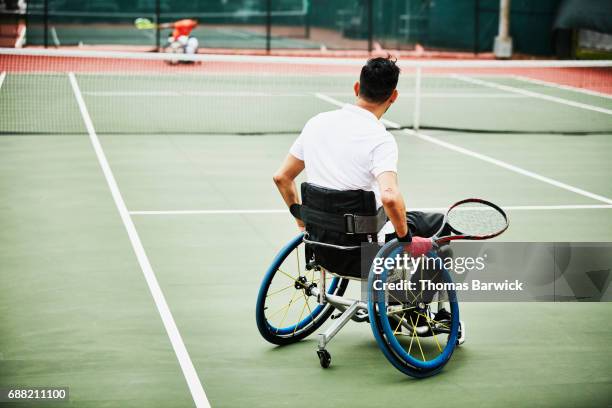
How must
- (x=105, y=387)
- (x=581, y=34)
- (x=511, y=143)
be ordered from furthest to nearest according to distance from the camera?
1. (x=581, y=34)
2. (x=511, y=143)
3. (x=105, y=387)

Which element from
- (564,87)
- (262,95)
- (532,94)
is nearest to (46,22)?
(262,95)

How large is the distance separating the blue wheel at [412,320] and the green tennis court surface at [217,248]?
0.45ft

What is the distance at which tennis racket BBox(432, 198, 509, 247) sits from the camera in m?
5.47

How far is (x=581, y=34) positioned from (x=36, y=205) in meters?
20.5

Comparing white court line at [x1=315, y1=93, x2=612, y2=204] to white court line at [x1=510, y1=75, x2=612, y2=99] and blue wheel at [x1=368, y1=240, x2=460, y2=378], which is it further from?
white court line at [x1=510, y1=75, x2=612, y2=99]

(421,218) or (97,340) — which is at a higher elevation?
(421,218)

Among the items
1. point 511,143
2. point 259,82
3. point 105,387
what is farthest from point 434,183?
point 259,82

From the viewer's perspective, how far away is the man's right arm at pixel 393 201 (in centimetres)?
515

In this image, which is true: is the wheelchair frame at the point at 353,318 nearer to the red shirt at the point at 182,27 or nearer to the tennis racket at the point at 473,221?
the tennis racket at the point at 473,221

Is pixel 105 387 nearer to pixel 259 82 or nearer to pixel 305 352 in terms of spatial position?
pixel 305 352

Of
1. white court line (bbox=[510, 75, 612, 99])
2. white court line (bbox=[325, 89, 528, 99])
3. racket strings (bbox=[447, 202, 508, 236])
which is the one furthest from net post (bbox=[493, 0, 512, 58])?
racket strings (bbox=[447, 202, 508, 236])

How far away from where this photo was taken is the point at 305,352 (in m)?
6.01

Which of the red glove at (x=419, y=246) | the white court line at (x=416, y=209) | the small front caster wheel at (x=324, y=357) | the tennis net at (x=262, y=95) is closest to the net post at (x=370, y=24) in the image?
the tennis net at (x=262, y=95)

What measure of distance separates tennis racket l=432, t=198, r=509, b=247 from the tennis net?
354 inches
